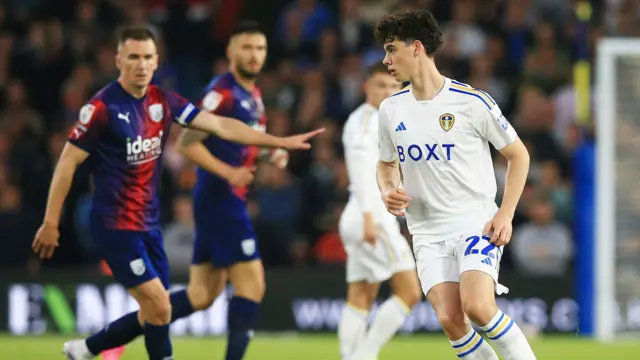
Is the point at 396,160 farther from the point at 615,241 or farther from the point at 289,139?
the point at 615,241

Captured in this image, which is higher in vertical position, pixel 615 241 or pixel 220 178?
pixel 220 178

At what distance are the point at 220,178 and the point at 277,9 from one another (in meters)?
8.06

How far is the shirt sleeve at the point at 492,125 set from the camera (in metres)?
6.57

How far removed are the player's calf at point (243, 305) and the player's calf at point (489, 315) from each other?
2.30 metres

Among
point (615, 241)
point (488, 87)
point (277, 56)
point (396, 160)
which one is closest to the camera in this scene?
point (396, 160)

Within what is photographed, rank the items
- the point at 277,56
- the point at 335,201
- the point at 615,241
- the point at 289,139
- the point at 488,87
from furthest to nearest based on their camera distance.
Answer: the point at 277,56, the point at 488,87, the point at 335,201, the point at 615,241, the point at 289,139

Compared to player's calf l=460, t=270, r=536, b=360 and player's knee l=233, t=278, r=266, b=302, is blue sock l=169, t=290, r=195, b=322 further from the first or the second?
player's calf l=460, t=270, r=536, b=360

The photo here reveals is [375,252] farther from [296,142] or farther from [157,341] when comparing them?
[157,341]

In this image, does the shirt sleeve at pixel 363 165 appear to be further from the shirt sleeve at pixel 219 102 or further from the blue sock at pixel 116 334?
the blue sock at pixel 116 334

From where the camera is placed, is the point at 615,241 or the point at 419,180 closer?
the point at 419,180

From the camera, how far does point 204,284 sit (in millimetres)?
8734

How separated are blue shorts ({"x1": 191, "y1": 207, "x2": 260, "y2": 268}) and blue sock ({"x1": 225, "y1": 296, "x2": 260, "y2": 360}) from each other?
0.92ft

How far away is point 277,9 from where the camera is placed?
53.6 ft

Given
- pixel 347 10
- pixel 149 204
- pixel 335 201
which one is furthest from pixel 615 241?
pixel 149 204
